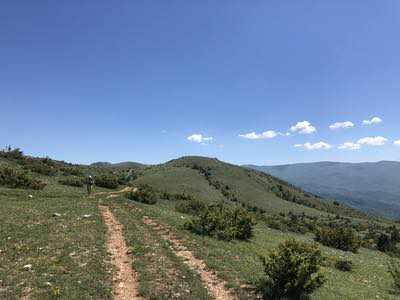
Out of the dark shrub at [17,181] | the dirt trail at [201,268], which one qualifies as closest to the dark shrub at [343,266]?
the dirt trail at [201,268]

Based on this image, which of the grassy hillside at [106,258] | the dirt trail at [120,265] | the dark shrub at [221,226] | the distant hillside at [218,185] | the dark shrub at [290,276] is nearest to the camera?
the dirt trail at [120,265]

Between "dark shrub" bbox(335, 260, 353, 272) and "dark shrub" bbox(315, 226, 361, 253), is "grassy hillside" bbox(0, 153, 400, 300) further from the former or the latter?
"dark shrub" bbox(315, 226, 361, 253)

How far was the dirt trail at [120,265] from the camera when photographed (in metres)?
12.3

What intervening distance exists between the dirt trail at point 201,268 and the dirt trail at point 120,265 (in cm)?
236

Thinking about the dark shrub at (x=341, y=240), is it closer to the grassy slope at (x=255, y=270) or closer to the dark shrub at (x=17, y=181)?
the grassy slope at (x=255, y=270)

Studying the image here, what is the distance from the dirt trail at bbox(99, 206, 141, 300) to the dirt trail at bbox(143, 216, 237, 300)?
7.74ft

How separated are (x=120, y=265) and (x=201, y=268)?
319cm

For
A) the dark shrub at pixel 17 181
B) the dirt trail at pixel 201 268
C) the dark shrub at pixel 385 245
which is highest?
the dark shrub at pixel 17 181

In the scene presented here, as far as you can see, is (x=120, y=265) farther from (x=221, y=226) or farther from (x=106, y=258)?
(x=221, y=226)

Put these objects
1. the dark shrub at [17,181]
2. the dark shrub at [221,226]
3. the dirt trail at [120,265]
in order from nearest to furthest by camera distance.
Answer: the dirt trail at [120,265], the dark shrub at [221,226], the dark shrub at [17,181]

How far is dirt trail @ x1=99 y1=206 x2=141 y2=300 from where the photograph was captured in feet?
40.3

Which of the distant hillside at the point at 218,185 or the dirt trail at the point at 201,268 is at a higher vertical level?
the distant hillside at the point at 218,185

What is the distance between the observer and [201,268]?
50.9 ft

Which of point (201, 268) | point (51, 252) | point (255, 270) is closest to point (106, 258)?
point (51, 252)
